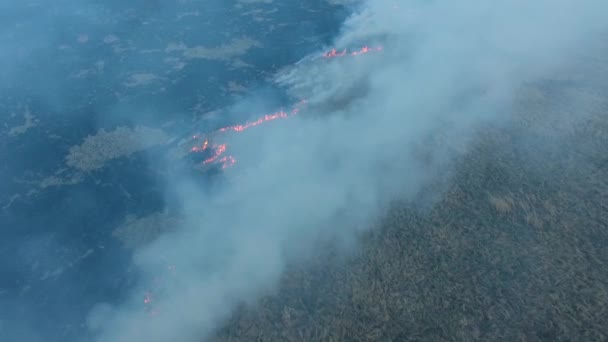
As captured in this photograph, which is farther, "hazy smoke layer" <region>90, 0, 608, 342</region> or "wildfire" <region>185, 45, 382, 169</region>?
"wildfire" <region>185, 45, 382, 169</region>

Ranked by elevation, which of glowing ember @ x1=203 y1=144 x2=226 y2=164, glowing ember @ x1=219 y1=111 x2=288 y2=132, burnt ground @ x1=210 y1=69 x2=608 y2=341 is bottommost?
burnt ground @ x1=210 y1=69 x2=608 y2=341

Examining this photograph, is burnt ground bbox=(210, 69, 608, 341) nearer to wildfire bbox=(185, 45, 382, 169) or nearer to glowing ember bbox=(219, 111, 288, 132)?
wildfire bbox=(185, 45, 382, 169)

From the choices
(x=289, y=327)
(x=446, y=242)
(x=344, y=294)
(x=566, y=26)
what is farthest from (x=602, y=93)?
(x=289, y=327)

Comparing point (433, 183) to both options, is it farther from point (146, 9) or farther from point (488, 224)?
point (146, 9)

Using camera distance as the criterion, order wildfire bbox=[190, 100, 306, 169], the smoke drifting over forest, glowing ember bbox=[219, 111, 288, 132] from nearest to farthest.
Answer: the smoke drifting over forest → wildfire bbox=[190, 100, 306, 169] → glowing ember bbox=[219, 111, 288, 132]

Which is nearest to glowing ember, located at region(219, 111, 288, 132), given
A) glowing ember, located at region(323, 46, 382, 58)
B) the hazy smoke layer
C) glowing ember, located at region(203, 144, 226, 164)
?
the hazy smoke layer

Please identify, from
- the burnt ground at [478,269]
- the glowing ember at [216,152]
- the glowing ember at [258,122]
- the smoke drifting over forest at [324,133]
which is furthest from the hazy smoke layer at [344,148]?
the burnt ground at [478,269]
